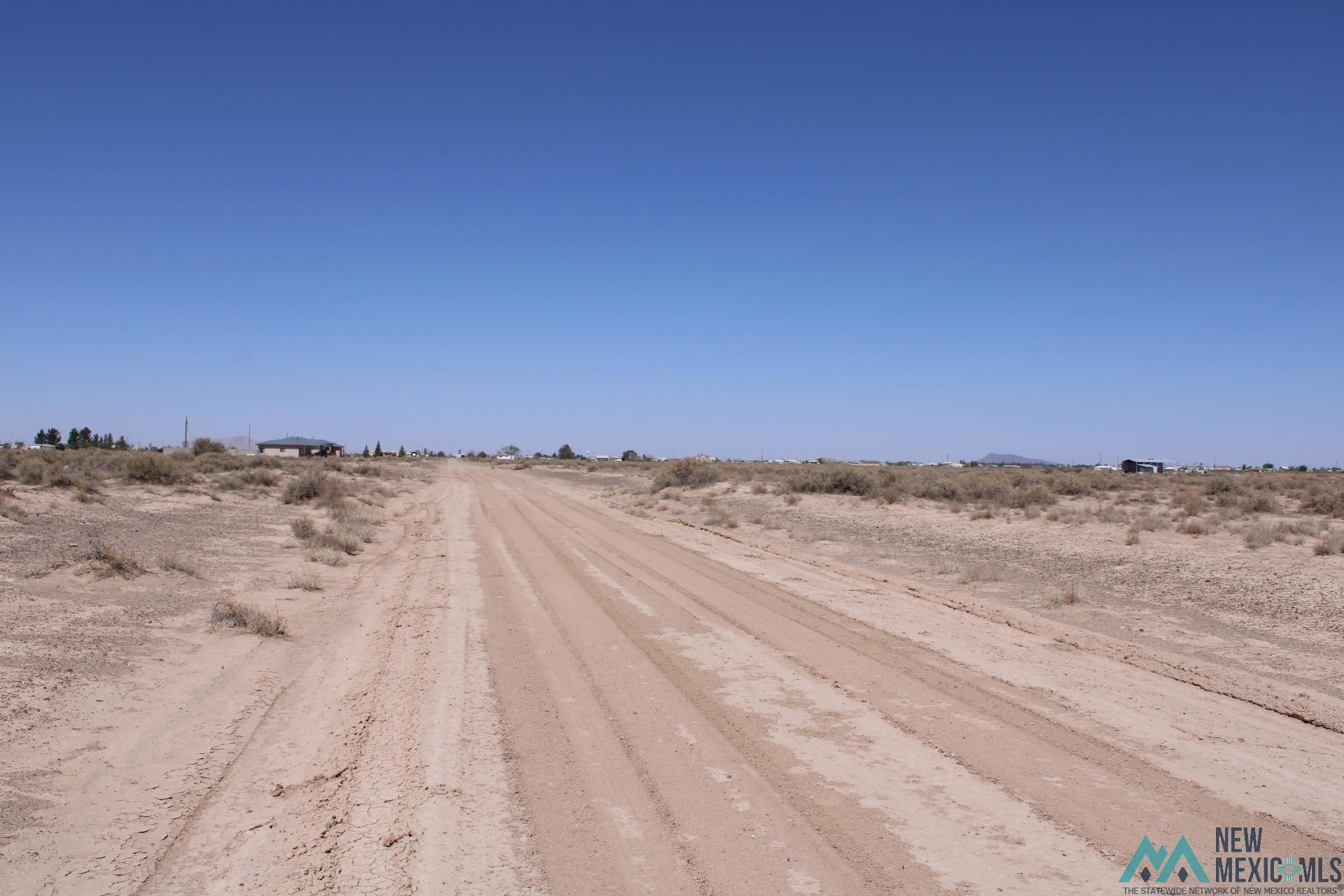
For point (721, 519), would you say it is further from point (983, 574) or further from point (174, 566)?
point (174, 566)

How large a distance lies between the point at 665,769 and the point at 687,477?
149 feet

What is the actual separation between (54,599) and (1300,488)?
186ft

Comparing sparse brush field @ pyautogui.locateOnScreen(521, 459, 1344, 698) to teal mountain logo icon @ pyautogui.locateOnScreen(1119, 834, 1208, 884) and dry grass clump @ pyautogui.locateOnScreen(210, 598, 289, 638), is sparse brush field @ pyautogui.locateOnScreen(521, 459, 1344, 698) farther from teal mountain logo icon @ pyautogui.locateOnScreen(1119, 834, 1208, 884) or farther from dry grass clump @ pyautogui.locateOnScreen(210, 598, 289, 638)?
dry grass clump @ pyautogui.locateOnScreen(210, 598, 289, 638)

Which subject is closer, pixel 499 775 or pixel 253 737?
pixel 499 775

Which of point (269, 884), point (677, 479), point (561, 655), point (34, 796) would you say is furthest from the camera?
point (677, 479)

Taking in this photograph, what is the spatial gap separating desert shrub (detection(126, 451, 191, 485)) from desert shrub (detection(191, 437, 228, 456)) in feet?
110

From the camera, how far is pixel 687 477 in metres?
51.8

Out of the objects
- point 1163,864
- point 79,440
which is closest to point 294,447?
point 79,440

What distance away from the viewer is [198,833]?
538 centimetres

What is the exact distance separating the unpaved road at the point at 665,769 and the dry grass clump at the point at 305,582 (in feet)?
12.2

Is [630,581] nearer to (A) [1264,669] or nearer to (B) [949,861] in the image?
(A) [1264,669]

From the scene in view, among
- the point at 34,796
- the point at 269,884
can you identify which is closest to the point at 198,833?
the point at 269,884

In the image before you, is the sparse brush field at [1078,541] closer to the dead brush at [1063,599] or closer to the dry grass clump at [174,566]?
the dead brush at [1063,599]

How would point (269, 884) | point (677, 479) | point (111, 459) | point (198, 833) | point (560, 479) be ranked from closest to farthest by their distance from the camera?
point (269, 884) → point (198, 833) → point (111, 459) → point (677, 479) → point (560, 479)
